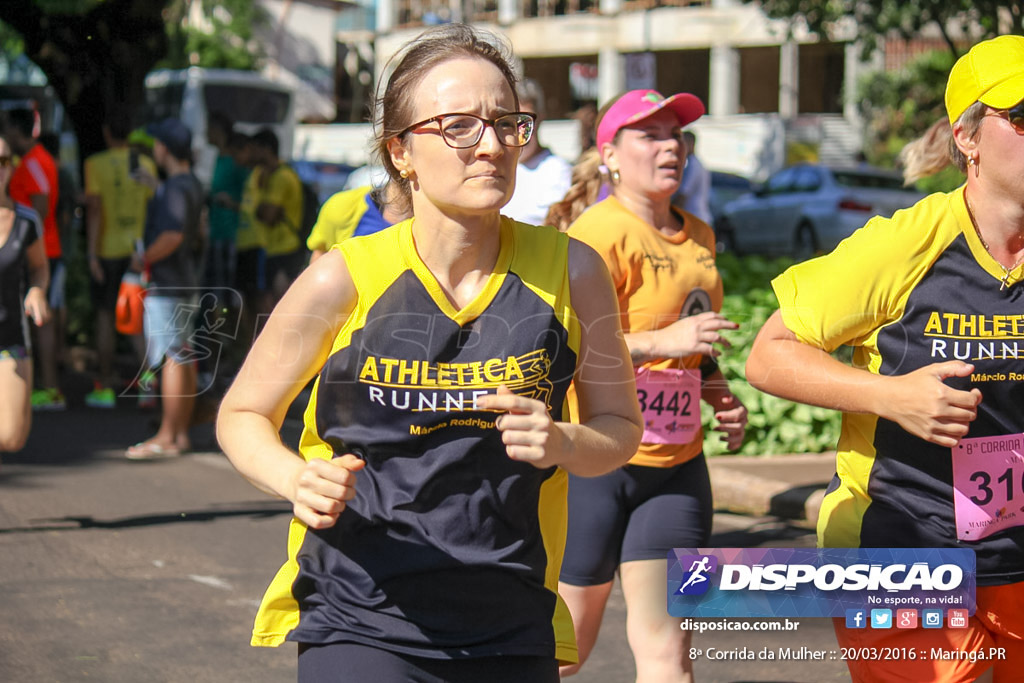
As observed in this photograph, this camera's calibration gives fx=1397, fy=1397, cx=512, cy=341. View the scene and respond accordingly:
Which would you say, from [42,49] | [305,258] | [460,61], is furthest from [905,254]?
[42,49]

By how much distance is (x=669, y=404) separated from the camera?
429cm

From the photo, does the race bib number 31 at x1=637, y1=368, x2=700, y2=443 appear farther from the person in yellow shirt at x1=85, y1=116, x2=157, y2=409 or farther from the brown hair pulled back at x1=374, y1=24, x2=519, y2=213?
the person in yellow shirt at x1=85, y1=116, x2=157, y2=409

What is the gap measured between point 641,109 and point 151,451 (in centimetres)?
544

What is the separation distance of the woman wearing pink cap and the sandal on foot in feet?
17.3

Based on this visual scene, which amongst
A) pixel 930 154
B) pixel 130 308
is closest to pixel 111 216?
pixel 130 308

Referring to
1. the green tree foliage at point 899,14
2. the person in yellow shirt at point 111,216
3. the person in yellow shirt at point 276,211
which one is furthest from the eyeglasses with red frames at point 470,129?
the green tree foliage at point 899,14

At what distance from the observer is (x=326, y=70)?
63.0m

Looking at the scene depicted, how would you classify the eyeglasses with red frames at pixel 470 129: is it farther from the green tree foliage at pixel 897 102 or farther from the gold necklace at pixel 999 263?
the green tree foliage at pixel 897 102

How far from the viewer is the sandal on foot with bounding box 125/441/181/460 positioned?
9047 millimetres

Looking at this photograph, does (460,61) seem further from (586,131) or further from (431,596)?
(586,131)

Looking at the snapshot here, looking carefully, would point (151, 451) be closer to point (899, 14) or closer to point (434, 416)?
point (434, 416)

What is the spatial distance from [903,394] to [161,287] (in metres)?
7.01

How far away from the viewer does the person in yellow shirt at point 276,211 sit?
1177 cm

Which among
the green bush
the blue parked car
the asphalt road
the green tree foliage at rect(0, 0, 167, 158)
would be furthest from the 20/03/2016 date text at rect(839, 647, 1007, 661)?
the blue parked car
